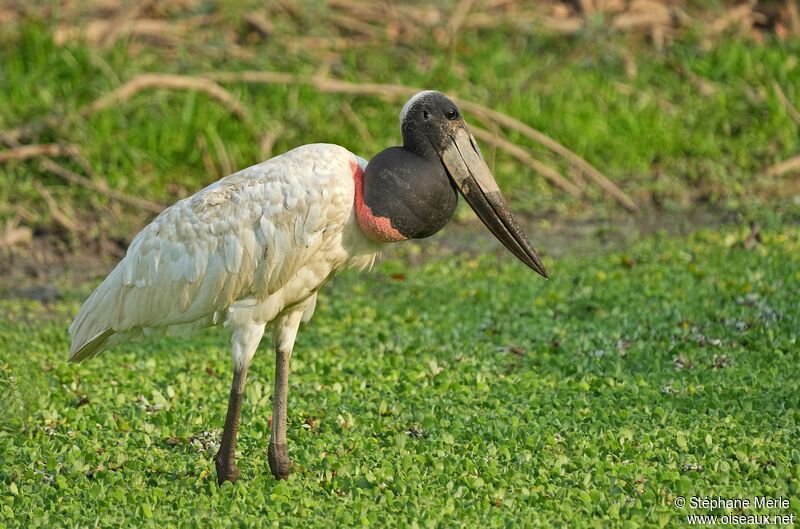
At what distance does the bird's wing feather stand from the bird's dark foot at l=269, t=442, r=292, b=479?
59 cm

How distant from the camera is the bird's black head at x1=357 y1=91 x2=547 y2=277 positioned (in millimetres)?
4855

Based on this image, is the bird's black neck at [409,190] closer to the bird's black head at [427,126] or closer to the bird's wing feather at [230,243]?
the bird's black head at [427,126]

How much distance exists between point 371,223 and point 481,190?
53 cm

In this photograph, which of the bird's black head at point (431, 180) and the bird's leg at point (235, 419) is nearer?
the bird's black head at point (431, 180)

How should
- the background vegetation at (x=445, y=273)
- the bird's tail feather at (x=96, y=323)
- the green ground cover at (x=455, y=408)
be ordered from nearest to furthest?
the green ground cover at (x=455, y=408) < the background vegetation at (x=445, y=273) < the bird's tail feather at (x=96, y=323)

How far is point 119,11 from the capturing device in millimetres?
11148

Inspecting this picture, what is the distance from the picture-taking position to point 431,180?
4.95 meters

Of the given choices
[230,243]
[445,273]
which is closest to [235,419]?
[230,243]

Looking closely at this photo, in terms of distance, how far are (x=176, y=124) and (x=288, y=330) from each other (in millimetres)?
5014

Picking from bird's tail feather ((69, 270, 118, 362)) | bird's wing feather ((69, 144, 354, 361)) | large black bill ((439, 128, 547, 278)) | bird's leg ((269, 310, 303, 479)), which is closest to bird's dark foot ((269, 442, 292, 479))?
bird's leg ((269, 310, 303, 479))

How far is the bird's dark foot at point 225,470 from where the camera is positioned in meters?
5.07

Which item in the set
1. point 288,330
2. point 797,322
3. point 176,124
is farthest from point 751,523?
point 176,124

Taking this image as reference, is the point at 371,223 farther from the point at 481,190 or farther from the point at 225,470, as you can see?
the point at 225,470

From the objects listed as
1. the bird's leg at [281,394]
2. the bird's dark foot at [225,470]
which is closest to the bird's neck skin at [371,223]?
the bird's leg at [281,394]
